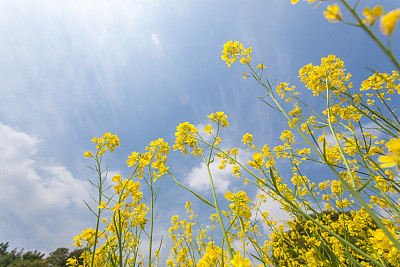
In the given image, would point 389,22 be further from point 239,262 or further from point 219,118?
point 219,118

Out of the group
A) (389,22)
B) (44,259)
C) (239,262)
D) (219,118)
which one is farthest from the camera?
(44,259)

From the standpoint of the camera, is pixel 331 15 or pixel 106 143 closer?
pixel 331 15

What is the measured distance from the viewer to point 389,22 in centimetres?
42

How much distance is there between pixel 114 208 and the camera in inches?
54.1

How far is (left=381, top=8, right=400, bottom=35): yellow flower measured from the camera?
41 cm

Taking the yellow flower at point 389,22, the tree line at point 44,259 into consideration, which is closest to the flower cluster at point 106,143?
the yellow flower at point 389,22

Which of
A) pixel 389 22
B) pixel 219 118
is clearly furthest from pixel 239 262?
pixel 219 118

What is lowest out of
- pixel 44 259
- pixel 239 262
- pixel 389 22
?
pixel 239 262

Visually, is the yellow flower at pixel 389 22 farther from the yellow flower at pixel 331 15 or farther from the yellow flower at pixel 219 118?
the yellow flower at pixel 219 118

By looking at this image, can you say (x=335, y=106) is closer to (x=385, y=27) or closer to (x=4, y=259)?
(x=385, y=27)

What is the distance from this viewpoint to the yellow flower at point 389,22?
0.41 m

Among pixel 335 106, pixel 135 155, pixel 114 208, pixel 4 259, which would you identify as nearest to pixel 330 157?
pixel 335 106

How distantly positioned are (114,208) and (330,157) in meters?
2.68

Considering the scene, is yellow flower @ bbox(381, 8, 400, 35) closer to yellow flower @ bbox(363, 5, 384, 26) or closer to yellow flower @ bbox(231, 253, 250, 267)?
yellow flower @ bbox(363, 5, 384, 26)
